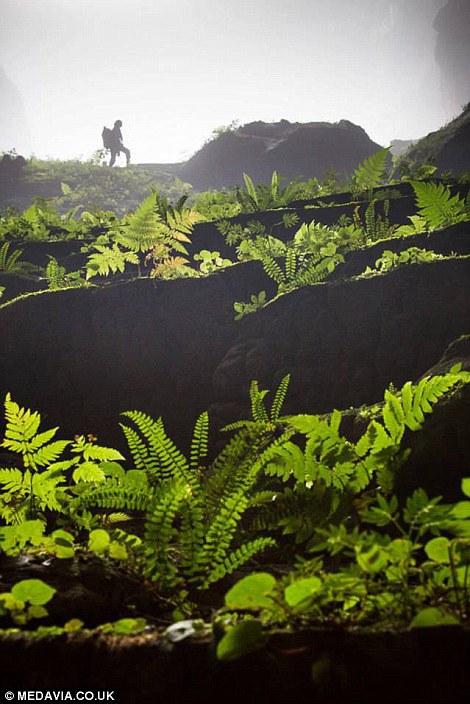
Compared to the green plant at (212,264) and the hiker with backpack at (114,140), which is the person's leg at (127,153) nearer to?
the hiker with backpack at (114,140)

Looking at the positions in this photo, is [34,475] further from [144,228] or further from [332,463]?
[144,228]

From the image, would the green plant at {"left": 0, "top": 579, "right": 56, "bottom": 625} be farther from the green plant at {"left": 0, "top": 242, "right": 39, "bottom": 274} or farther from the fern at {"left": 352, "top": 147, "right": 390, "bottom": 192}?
the fern at {"left": 352, "top": 147, "right": 390, "bottom": 192}

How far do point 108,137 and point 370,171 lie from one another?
30401 millimetres

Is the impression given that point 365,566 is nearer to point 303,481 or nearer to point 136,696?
point 136,696

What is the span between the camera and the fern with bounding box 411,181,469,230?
5.08 meters

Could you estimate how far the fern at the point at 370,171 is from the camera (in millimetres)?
7633

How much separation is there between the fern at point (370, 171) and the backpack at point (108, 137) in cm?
2895

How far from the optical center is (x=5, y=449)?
506cm

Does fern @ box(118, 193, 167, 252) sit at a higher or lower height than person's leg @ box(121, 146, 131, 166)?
lower

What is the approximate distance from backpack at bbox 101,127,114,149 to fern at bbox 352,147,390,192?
29.0 m

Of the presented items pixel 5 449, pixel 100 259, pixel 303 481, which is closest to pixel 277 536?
pixel 303 481

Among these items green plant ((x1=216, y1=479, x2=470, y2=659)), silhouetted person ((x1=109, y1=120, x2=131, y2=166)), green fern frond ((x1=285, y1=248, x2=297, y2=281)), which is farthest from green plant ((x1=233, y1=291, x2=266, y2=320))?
silhouetted person ((x1=109, y1=120, x2=131, y2=166))

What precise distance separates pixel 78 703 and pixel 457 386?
232 centimetres

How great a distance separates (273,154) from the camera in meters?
35.2
